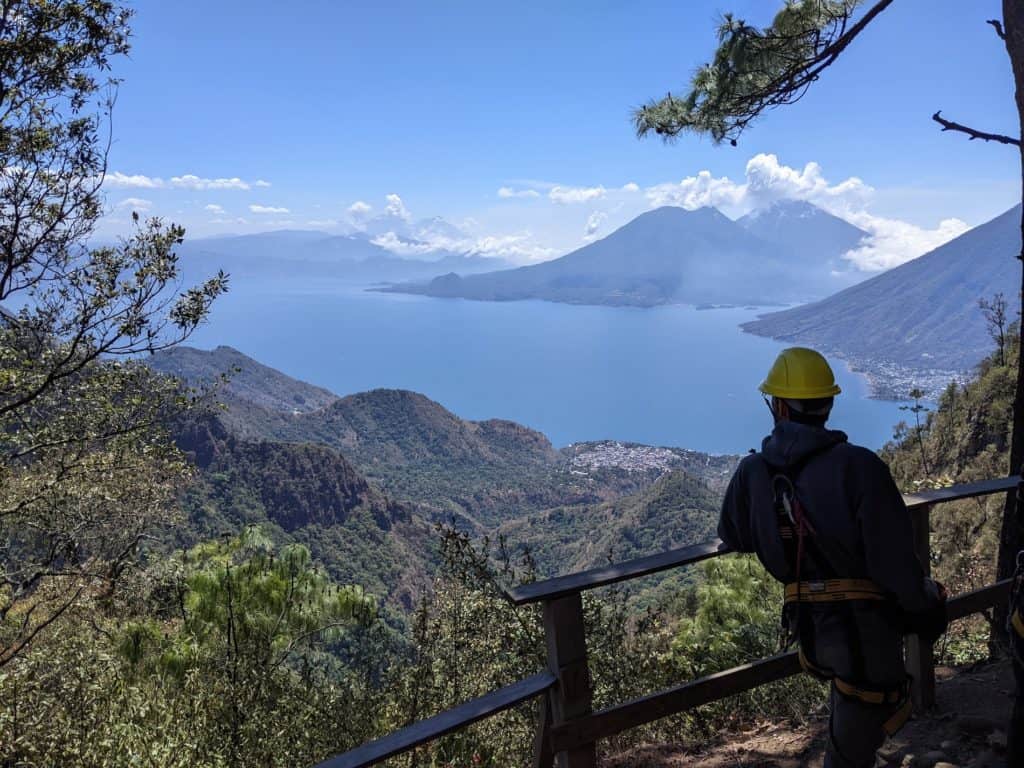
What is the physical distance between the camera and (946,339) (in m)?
189

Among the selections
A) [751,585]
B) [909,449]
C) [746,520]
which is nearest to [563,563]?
[909,449]

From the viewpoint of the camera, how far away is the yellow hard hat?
181 centimetres

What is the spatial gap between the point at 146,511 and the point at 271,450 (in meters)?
61.2

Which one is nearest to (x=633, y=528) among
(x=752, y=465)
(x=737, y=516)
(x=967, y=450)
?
(x=967, y=450)

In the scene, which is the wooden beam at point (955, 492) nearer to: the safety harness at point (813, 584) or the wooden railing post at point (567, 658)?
the safety harness at point (813, 584)

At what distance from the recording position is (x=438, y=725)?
1.81m

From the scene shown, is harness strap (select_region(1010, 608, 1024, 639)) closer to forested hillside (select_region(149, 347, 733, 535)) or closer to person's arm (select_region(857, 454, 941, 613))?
person's arm (select_region(857, 454, 941, 613))

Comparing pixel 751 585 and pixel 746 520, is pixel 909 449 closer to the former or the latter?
pixel 751 585

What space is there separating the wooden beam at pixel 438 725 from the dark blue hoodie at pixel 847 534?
75 centimetres

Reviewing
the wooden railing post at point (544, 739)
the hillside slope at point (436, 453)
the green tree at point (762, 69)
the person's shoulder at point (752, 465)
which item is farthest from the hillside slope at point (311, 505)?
the person's shoulder at point (752, 465)

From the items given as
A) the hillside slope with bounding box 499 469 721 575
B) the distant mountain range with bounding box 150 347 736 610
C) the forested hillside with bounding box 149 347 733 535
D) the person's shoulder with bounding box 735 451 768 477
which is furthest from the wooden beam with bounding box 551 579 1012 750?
the forested hillside with bounding box 149 347 733 535

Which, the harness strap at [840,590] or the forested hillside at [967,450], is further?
the forested hillside at [967,450]

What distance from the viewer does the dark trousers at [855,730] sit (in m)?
1.83

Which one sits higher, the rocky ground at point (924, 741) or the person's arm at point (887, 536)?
the person's arm at point (887, 536)
